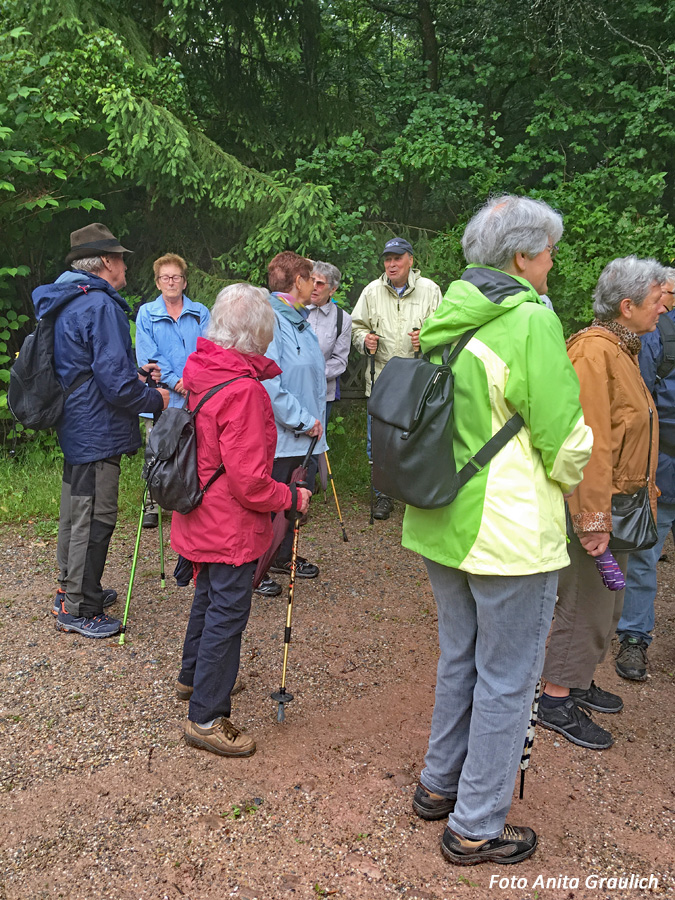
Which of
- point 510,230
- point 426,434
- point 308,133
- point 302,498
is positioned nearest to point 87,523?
point 302,498

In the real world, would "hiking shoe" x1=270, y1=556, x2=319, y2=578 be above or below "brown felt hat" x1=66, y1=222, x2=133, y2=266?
below

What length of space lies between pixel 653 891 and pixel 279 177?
278 inches

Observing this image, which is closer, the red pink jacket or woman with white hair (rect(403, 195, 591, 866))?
woman with white hair (rect(403, 195, 591, 866))

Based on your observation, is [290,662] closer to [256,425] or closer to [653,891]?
[256,425]

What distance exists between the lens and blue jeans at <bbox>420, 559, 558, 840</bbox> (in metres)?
2.52

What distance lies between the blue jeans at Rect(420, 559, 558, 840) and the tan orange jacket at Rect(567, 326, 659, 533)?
75cm

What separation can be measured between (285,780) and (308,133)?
7.30 m

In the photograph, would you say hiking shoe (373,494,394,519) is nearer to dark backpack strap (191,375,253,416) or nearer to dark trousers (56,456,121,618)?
dark trousers (56,456,121,618)

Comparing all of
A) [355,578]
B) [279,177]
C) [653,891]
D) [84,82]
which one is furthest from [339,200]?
[653,891]

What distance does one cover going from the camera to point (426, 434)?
2.46 m

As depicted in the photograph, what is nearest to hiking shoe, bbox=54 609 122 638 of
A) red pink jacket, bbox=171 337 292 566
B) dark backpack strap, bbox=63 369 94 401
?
dark backpack strap, bbox=63 369 94 401

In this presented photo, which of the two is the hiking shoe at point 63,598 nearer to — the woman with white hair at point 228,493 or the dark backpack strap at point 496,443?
the woman with white hair at point 228,493

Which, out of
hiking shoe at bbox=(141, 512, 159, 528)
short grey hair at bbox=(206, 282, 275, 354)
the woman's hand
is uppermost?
short grey hair at bbox=(206, 282, 275, 354)

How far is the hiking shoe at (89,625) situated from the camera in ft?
15.0
